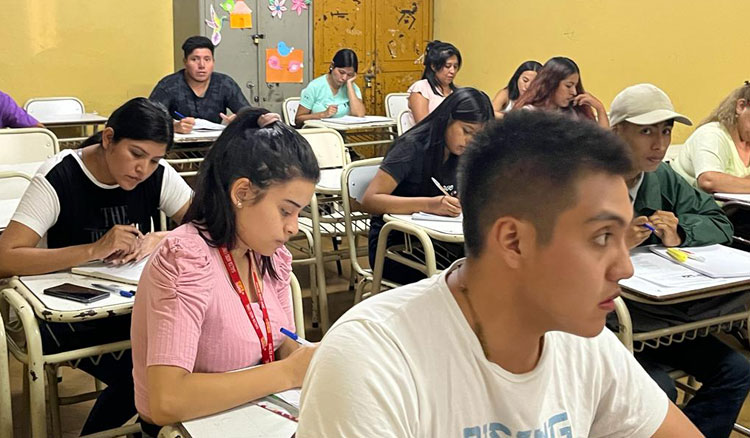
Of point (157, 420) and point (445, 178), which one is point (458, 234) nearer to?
point (445, 178)

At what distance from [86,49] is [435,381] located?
5.81m

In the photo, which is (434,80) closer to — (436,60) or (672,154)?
(436,60)

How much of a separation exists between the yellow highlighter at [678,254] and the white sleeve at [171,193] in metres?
1.49

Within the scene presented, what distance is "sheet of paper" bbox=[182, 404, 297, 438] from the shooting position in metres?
1.36

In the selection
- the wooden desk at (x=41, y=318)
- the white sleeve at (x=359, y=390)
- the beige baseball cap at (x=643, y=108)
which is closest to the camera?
the white sleeve at (x=359, y=390)

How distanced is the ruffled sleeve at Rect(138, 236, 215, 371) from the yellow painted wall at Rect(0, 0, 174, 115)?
4944mm

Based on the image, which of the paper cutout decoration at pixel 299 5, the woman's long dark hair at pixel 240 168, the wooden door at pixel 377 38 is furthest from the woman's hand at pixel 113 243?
the wooden door at pixel 377 38

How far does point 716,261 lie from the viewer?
7.91ft

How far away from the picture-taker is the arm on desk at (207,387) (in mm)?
1404

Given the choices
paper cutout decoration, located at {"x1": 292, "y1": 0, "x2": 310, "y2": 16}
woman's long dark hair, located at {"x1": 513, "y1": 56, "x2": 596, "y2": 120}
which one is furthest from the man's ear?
paper cutout decoration, located at {"x1": 292, "y1": 0, "x2": 310, "y2": 16}

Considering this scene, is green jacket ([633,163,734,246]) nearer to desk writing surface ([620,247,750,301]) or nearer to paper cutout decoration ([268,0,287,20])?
desk writing surface ([620,247,750,301])

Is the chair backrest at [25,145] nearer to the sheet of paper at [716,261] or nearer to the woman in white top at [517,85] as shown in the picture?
the sheet of paper at [716,261]

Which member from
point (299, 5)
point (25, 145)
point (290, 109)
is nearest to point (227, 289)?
point (25, 145)

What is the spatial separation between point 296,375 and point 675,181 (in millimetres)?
1680
